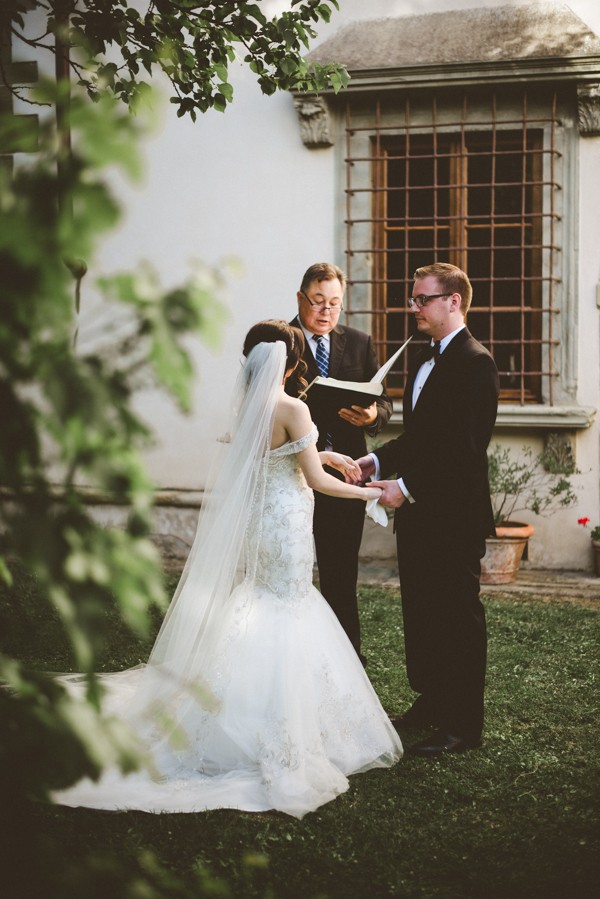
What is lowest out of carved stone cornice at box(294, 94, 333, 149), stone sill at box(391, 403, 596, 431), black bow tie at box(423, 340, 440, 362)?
stone sill at box(391, 403, 596, 431)

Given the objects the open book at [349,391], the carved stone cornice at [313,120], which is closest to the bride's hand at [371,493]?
the open book at [349,391]

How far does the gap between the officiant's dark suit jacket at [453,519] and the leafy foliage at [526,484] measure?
2911mm

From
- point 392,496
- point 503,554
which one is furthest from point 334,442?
point 503,554

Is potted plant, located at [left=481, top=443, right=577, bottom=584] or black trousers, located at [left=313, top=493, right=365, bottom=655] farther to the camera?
potted plant, located at [left=481, top=443, right=577, bottom=584]

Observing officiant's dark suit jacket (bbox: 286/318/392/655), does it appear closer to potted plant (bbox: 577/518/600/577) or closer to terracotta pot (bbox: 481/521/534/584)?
terracotta pot (bbox: 481/521/534/584)

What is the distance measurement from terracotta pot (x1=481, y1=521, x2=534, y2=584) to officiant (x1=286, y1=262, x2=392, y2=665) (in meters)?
2.19

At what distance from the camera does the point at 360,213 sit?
6934mm

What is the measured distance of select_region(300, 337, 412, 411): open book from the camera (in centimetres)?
400

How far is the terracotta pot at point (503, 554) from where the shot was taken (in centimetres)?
623

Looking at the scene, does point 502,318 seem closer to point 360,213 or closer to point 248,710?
point 360,213

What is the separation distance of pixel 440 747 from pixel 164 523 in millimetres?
4194

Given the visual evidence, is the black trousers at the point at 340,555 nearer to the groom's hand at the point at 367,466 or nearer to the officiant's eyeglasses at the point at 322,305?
the groom's hand at the point at 367,466

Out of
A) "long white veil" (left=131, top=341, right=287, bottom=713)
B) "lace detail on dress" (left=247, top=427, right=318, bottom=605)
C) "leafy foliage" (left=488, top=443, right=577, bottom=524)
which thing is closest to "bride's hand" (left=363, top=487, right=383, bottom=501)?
"lace detail on dress" (left=247, top=427, right=318, bottom=605)

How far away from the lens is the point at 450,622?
346 centimetres
